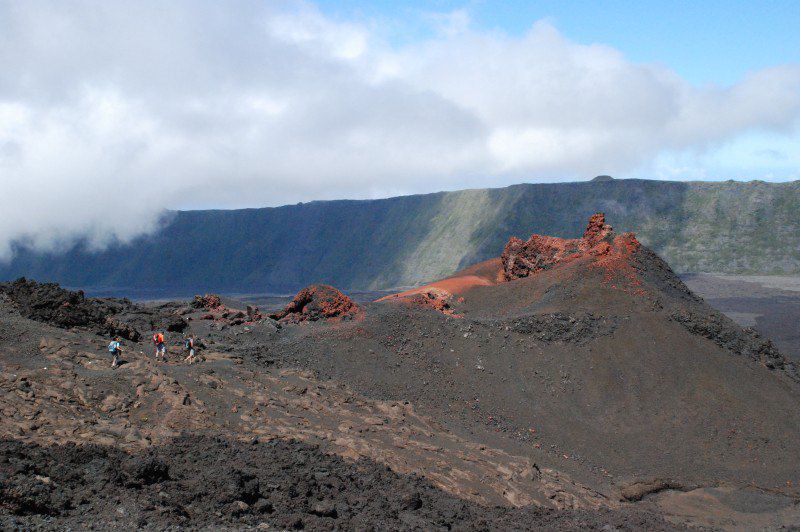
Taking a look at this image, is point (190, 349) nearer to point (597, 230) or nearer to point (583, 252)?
point (583, 252)

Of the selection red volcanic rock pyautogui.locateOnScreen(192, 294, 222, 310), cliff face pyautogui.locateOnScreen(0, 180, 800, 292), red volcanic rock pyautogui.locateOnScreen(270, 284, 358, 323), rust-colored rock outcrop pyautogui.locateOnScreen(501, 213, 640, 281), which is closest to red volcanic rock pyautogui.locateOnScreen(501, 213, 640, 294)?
rust-colored rock outcrop pyautogui.locateOnScreen(501, 213, 640, 281)

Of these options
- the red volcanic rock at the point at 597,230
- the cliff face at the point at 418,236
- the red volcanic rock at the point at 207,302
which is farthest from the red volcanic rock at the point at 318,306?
the cliff face at the point at 418,236

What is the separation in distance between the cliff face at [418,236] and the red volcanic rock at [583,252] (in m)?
28.6

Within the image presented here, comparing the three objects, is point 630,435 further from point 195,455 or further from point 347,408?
point 195,455

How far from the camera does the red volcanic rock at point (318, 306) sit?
23.9 m

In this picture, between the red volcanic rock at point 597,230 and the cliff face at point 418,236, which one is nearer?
the red volcanic rock at point 597,230

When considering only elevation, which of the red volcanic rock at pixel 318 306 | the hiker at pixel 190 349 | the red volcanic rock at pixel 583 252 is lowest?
the hiker at pixel 190 349

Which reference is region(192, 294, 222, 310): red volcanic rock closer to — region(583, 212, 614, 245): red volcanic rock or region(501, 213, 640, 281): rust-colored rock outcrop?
region(501, 213, 640, 281): rust-colored rock outcrop

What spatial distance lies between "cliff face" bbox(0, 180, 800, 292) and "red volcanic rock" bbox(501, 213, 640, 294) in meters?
28.6

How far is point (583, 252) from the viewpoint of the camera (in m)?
28.9

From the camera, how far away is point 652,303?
22.1 meters

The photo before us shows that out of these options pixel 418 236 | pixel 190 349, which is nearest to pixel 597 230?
pixel 190 349

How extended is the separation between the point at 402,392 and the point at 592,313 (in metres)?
7.34

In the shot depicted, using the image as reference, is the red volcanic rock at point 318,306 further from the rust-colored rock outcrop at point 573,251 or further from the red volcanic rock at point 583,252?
the rust-colored rock outcrop at point 573,251
